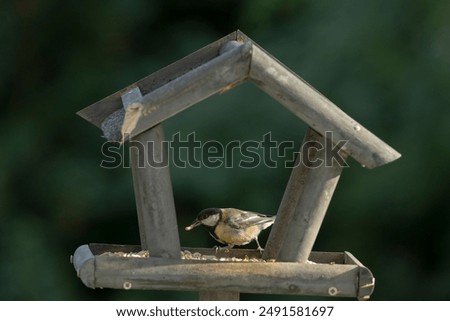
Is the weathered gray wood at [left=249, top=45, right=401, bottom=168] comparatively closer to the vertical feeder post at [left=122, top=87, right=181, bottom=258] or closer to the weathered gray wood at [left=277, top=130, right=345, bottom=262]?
the weathered gray wood at [left=277, top=130, right=345, bottom=262]

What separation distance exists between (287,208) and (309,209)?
322 millimetres

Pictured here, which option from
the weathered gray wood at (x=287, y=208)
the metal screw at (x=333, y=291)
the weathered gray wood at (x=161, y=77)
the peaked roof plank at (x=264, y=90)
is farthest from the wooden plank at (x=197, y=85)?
the metal screw at (x=333, y=291)

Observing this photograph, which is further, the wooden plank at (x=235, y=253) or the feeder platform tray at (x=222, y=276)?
the wooden plank at (x=235, y=253)

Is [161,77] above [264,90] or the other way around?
above

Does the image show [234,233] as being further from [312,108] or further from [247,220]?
[312,108]

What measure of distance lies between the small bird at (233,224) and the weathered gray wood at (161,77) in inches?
25.6

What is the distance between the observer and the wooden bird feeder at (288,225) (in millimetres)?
2846

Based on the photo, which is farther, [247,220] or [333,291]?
[247,220]

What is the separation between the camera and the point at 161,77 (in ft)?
10.5

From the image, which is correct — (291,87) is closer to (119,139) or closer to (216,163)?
(119,139)

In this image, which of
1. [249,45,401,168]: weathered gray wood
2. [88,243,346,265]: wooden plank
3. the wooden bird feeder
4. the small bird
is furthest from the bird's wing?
[249,45,401,168]: weathered gray wood

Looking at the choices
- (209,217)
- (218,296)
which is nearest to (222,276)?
(218,296)

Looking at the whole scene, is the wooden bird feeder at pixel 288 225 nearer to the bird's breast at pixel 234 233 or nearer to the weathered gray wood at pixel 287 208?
the weathered gray wood at pixel 287 208

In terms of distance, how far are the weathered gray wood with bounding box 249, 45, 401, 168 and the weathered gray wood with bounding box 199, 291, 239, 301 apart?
0.58 meters
